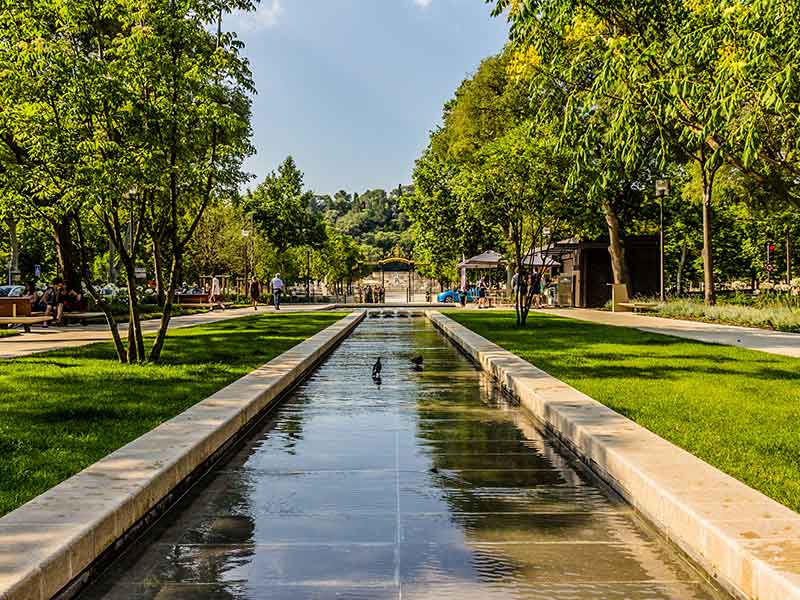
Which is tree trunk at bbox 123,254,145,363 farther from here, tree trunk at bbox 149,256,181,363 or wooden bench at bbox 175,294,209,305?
wooden bench at bbox 175,294,209,305

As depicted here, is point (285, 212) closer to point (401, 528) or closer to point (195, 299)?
point (195, 299)

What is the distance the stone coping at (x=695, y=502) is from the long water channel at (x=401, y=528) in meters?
0.16

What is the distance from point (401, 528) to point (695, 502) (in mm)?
1870

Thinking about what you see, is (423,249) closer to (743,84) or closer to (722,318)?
(722,318)

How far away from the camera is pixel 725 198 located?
41938 millimetres

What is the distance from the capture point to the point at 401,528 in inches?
236

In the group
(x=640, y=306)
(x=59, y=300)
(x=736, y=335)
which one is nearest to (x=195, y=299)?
(x=59, y=300)

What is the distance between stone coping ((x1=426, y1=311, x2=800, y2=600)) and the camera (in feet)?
14.8

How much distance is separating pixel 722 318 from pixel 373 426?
23998 mm

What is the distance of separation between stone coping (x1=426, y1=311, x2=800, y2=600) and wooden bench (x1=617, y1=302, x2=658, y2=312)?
94.2ft

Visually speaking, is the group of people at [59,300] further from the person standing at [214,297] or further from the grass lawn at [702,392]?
the person standing at [214,297]

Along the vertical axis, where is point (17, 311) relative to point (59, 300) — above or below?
below

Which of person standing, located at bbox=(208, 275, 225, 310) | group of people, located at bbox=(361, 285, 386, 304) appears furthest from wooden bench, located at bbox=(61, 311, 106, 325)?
group of people, located at bbox=(361, 285, 386, 304)

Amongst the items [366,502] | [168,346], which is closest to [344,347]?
[168,346]
